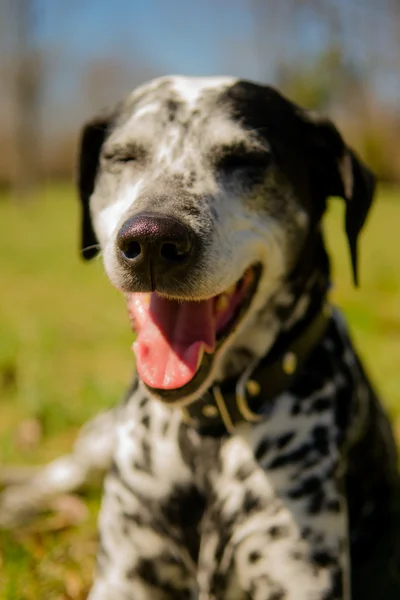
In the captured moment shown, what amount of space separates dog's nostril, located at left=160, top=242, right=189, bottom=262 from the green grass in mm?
836

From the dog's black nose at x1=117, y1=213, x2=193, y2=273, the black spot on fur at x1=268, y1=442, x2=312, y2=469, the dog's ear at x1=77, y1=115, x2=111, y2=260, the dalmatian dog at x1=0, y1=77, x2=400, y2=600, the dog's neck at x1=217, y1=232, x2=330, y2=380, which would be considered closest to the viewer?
the dog's black nose at x1=117, y1=213, x2=193, y2=273

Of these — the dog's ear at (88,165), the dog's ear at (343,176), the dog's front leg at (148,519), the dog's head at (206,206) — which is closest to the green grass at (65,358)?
the dog's ear at (88,165)

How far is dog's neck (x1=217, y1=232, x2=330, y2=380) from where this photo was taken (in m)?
2.62

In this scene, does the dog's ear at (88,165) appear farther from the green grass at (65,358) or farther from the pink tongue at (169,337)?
the pink tongue at (169,337)

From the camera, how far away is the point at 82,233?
3264 millimetres

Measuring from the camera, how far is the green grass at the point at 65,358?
3121 millimetres

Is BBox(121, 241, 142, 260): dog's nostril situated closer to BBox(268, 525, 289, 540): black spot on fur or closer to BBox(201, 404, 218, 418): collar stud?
BBox(201, 404, 218, 418): collar stud

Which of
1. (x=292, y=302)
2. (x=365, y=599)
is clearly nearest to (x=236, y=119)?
(x=292, y=302)

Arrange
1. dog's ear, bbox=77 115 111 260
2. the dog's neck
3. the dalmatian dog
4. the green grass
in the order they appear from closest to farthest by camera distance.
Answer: the dalmatian dog
the dog's neck
dog's ear, bbox=77 115 111 260
the green grass

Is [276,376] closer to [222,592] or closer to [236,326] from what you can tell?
[236,326]

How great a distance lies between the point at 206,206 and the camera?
2.38m

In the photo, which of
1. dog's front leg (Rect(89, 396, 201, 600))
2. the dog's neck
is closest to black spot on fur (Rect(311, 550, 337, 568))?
dog's front leg (Rect(89, 396, 201, 600))

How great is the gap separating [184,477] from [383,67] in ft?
107

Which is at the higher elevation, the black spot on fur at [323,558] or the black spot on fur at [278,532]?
the black spot on fur at [278,532]
